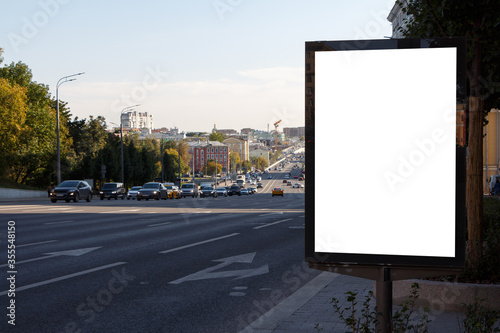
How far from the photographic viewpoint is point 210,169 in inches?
7844

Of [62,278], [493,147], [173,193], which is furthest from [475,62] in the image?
[493,147]

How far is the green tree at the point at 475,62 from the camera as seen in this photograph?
774 centimetres

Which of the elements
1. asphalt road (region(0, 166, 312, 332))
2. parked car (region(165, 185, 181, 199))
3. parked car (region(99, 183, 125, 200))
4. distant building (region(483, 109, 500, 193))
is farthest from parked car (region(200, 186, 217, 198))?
asphalt road (region(0, 166, 312, 332))

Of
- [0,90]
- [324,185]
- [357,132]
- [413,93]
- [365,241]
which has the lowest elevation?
[365,241]

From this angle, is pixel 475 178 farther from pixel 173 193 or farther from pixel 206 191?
pixel 206 191

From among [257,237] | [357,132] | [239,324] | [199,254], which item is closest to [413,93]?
[357,132]

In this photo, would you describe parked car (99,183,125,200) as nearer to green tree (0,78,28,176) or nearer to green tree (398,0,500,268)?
green tree (0,78,28,176)

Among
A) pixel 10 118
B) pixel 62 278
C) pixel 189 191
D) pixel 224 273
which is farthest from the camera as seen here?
pixel 189 191

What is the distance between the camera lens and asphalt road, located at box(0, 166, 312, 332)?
6.78 m

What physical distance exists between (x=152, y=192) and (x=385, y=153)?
50814 mm

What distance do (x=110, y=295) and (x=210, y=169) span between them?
191 m

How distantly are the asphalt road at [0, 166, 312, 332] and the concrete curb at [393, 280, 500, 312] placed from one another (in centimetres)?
198

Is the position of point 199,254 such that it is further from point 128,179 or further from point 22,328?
point 128,179

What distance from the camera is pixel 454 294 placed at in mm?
6520
